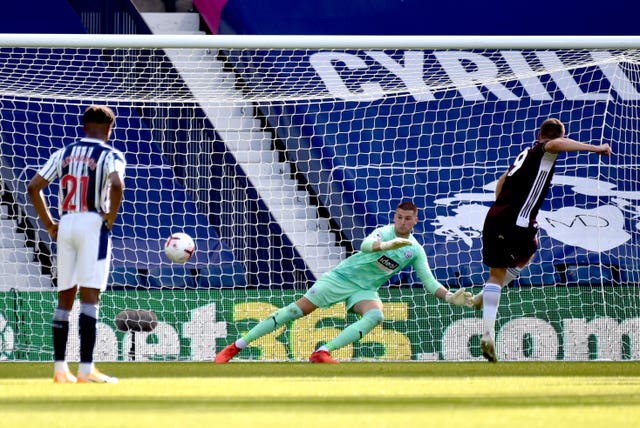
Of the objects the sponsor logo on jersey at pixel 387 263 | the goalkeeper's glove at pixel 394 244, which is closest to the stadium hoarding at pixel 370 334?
the sponsor logo on jersey at pixel 387 263

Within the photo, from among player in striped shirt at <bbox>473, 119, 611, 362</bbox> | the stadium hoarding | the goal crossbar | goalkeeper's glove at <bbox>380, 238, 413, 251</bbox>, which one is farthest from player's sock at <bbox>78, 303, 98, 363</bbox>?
the stadium hoarding

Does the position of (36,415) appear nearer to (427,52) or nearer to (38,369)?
(38,369)

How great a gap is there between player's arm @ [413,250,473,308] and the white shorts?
3103 mm

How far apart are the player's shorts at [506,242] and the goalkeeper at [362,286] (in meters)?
0.61

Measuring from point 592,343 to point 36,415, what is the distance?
748 cm

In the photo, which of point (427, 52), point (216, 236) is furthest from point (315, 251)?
point (427, 52)

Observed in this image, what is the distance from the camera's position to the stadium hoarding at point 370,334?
11.1 metres

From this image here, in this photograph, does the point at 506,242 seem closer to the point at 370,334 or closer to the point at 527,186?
the point at 527,186

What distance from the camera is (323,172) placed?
44.3ft

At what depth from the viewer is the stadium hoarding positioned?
11.1 m

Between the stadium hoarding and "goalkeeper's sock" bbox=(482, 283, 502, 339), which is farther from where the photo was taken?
the stadium hoarding

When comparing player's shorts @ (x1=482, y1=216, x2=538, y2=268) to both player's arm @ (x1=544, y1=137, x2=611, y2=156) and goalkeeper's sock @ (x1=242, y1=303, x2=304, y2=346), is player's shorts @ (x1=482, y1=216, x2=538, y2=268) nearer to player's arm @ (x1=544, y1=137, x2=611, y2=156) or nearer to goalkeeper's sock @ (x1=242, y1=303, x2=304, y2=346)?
player's arm @ (x1=544, y1=137, x2=611, y2=156)

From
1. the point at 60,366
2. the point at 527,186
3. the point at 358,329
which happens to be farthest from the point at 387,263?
the point at 60,366

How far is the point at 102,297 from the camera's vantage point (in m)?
11.3
